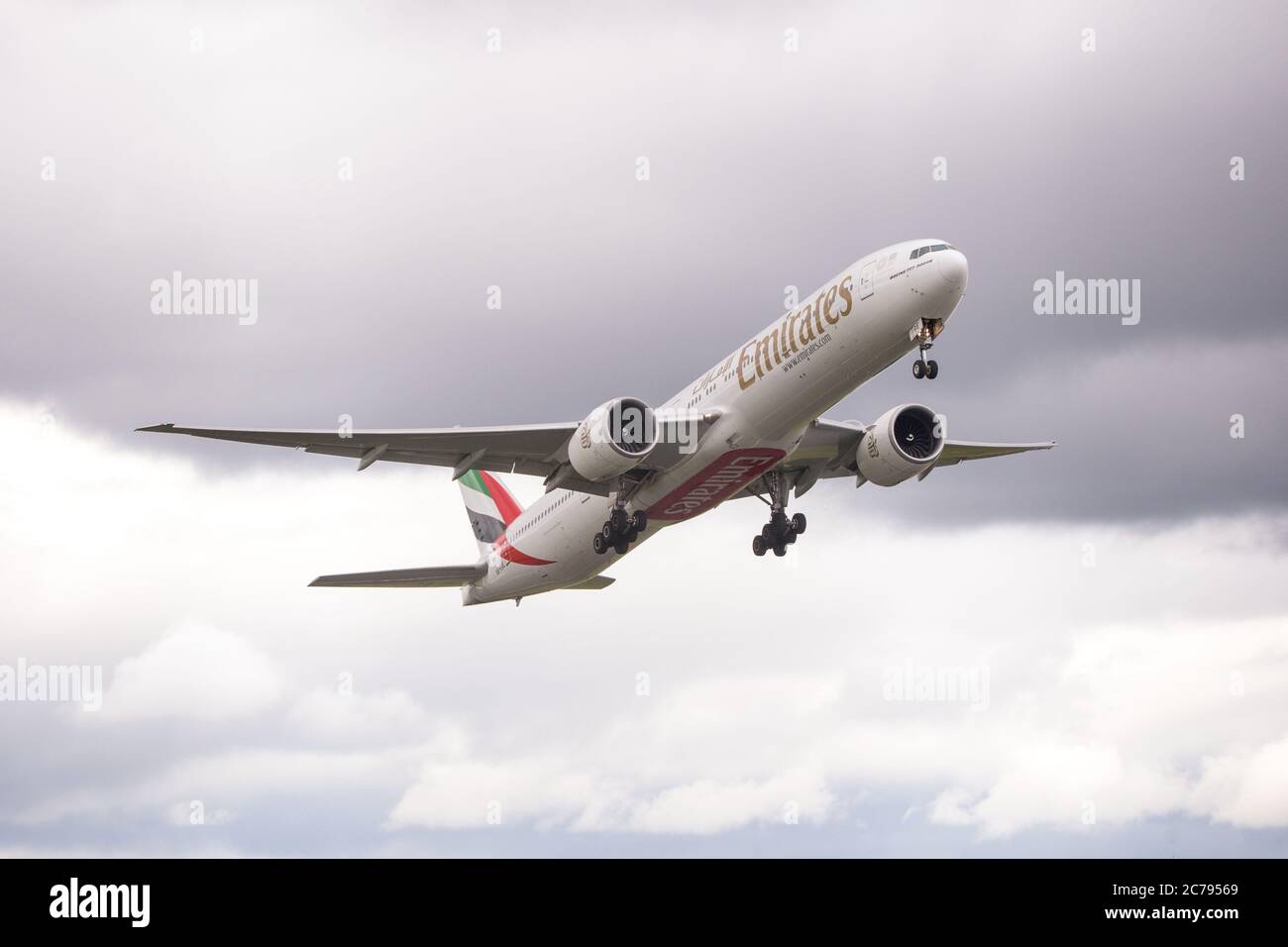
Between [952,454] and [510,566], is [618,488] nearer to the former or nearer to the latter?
[510,566]

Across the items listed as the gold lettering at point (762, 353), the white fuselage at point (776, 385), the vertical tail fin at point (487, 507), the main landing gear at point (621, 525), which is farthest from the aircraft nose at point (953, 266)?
the vertical tail fin at point (487, 507)

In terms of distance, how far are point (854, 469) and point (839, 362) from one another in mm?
10968

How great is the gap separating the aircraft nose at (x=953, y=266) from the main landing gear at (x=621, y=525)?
13.2 meters

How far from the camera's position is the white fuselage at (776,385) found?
128ft

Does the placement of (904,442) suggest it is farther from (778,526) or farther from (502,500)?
(502,500)

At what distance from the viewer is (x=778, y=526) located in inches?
1999

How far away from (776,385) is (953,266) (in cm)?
617

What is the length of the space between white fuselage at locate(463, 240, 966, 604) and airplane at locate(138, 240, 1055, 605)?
0.05m

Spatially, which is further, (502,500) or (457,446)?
(502,500)

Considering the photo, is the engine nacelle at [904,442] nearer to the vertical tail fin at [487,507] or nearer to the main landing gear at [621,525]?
the main landing gear at [621,525]

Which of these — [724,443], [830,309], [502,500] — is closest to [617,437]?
[724,443]

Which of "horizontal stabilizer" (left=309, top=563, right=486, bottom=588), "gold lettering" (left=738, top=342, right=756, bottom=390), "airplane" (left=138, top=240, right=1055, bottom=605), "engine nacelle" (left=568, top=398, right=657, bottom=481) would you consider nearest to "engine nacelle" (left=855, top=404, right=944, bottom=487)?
"airplane" (left=138, top=240, right=1055, bottom=605)
